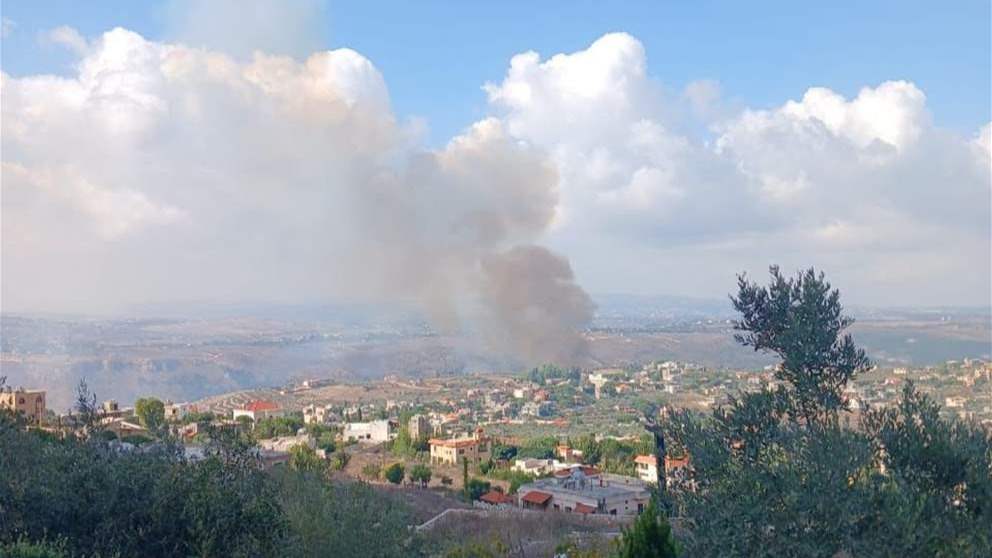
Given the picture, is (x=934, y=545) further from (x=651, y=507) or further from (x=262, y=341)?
(x=262, y=341)

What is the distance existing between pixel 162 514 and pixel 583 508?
18.1m

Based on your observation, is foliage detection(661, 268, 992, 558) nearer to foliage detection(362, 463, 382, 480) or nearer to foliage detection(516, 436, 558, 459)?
foliage detection(362, 463, 382, 480)

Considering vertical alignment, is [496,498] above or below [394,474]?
below

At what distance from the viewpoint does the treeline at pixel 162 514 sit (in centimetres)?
928

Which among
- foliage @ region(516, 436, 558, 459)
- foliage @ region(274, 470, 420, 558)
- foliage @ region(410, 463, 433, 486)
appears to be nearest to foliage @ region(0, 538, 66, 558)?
foliage @ region(274, 470, 420, 558)

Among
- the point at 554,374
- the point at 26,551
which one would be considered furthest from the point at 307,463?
the point at 554,374

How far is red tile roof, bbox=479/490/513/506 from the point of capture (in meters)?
28.8

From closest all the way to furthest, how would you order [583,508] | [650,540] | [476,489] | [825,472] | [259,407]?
[825,472] < [650,540] < [583,508] < [476,489] < [259,407]

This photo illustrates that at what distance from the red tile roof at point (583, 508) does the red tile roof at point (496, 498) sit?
322 centimetres

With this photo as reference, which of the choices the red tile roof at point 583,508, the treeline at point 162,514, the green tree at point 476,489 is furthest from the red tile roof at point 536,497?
the treeline at point 162,514

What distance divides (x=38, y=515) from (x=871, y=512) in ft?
28.3

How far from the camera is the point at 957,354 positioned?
6456 centimetres

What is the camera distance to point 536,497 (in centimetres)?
2817

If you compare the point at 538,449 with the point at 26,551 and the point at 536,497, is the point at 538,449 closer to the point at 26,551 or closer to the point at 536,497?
the point at 536,497
